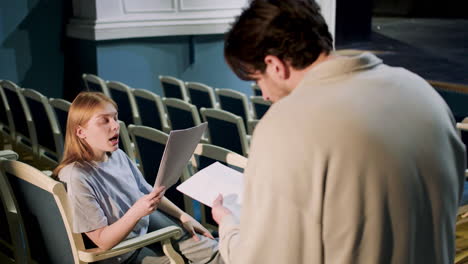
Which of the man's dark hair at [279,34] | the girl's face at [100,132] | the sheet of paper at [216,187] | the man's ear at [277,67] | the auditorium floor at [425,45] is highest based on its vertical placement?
the man's dark hair at [279,34]

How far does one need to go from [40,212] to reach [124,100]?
6.85ft

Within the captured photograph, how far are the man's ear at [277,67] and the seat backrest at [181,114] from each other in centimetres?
205

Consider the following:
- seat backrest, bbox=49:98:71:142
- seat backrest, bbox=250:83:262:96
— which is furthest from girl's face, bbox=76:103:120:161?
seat backrest, bbox=250:83:262:96

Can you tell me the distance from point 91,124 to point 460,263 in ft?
6.89

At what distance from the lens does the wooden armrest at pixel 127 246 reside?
1869 millimetres

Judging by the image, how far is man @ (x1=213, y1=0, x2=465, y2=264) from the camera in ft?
3.20

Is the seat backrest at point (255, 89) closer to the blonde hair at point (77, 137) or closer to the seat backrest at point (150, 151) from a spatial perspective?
the seat backrest at point (150, 151)

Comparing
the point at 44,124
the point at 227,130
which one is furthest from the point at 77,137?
the point at 44,124

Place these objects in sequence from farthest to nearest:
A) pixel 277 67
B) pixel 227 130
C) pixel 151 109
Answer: pixel 151 109 → pixel 227 130 → pixel 277 67

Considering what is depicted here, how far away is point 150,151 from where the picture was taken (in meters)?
2.47

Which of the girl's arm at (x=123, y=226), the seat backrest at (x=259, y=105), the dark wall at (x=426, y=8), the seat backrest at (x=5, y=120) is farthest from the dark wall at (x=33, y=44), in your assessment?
the dark wall at (x=426, y=8)

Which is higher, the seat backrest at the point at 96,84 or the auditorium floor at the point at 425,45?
the seat backrest at the point at 96,84

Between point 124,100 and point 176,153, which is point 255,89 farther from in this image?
point 176,153

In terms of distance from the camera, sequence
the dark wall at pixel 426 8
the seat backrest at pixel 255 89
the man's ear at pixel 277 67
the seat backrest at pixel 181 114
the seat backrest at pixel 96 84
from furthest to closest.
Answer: the dark wall at pixel 426 8 → the seat backrest at pixel 255 89 → the seat backrest at pixel 96 84 → the seat backrest at pixel 181 114 → the man's ear at pixel 277 67
